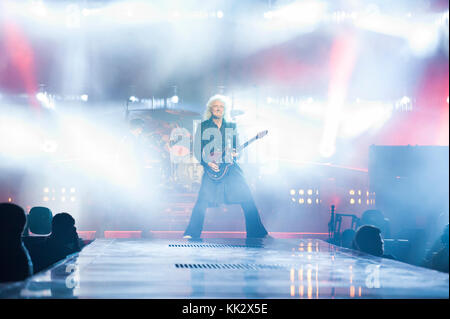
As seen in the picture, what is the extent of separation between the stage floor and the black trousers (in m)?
2.08

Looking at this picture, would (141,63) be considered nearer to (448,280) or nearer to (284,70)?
(284,70)

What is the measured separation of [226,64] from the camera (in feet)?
31.0

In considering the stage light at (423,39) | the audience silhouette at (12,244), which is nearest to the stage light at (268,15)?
the stage light at (423,39)

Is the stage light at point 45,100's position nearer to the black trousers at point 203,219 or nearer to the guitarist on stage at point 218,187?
the guitarist on stage at point 218,187

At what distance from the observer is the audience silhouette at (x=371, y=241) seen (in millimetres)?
3777

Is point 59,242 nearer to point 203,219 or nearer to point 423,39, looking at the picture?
point 203,219

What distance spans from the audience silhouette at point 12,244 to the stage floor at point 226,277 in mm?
169

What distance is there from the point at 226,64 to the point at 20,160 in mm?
4274

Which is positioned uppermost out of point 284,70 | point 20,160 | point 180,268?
point 284,70

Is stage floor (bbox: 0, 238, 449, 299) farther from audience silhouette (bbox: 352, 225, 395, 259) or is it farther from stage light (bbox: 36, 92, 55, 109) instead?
stage light (bbox: 36, 92, 55, 109)

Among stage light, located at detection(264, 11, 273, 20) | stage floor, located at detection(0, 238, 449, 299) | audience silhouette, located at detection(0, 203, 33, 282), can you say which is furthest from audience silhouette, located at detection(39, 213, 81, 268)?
stage light, located at detection(264, 11, 273, 20)

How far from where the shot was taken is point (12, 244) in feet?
8.14

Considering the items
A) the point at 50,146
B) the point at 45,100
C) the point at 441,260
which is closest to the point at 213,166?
the point at 441,260
